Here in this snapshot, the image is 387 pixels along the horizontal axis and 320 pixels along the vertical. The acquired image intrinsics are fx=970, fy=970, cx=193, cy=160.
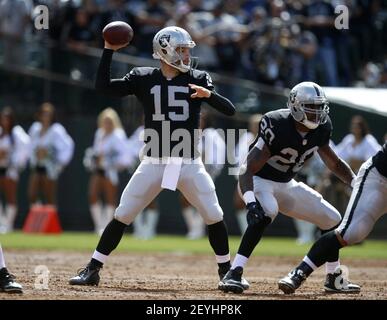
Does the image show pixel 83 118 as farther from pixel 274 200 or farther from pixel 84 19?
pixel 274 200

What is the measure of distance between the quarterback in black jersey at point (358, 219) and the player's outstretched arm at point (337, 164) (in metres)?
0.35

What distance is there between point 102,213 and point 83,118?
6.27 ft

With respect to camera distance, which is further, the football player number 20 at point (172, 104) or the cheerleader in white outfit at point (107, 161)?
the cheerleader in white outfit at point (107, 161)

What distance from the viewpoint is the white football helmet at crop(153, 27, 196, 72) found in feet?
26.9

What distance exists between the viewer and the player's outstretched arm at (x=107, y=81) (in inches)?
322

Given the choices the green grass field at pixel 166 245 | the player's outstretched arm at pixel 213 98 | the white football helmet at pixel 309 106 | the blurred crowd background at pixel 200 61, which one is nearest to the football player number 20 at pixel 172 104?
the player's outstretched arm at pixel 213 98

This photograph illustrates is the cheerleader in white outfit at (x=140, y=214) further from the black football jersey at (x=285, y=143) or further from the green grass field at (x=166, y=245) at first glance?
the black football jersey at (x=285, y=143)

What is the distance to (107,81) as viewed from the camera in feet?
26.9

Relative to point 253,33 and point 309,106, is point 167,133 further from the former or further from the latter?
point 253,33

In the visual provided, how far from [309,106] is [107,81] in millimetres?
1710

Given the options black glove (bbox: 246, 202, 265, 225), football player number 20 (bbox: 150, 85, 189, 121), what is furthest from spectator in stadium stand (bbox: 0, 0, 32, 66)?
black glove (bbox: 246, 202, 265, 225)

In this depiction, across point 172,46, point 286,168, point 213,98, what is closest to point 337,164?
point 286,168

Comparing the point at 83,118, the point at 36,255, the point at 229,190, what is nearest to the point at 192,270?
the point at 36,255

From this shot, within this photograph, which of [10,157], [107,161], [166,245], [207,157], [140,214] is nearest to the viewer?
[166,245]
